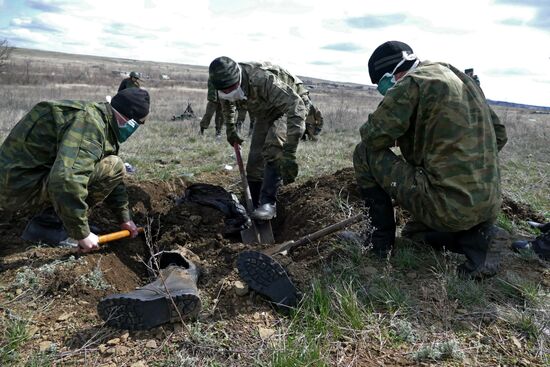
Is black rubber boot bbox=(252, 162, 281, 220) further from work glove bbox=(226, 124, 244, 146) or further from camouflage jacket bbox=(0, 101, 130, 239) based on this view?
camouflage jacket bbox=(0, 101, 130, 239)

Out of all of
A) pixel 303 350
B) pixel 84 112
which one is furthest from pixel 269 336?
pixel 84 112

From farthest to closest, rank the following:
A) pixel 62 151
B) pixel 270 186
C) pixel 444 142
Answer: pixel 270 186, pixel 62 151, pixel 444 142

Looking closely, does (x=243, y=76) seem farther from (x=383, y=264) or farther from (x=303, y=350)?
(x=303, y=350)

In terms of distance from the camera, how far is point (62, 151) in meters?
2.75

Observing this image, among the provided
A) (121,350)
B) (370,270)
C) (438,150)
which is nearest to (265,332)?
(121,350)

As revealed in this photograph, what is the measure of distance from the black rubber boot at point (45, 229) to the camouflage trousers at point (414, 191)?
2.45 metres

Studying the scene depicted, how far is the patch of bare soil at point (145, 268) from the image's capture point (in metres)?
2.30

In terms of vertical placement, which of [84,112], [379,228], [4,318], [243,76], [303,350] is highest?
[243,76]

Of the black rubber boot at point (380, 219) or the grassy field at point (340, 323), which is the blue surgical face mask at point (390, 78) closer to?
the black rubber boot at point (380, 219)

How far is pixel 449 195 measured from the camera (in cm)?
268

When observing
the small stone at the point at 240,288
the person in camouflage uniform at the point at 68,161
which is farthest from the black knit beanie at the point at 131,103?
the small stone at the point at 240,288

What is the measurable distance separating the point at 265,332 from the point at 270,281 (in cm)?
29

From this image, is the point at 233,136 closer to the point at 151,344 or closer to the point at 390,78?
the point at 390,78

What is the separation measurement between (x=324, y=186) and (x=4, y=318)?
3078 millimetres
